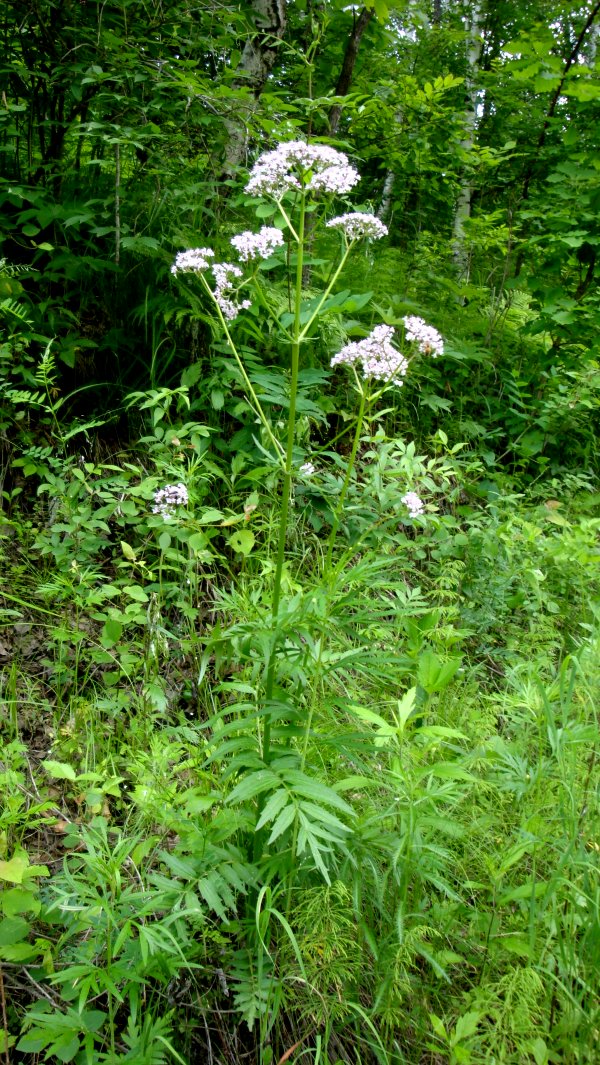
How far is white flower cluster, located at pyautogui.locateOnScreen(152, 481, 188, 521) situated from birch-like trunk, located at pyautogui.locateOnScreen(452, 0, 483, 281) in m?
3.77

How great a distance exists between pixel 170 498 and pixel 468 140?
21.5 feet

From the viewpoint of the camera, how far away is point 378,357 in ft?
6.55

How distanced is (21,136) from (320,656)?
3.92 metres

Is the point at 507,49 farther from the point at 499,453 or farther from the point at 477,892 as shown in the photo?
the point at 477,892

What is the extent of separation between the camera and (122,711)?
264 cm

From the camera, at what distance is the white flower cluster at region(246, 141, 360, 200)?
181cm

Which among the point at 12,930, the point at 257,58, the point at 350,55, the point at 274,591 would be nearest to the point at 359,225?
the point at 274,591

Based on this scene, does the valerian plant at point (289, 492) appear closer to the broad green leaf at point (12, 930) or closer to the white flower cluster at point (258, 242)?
the white flower cluster at point (258, 242)

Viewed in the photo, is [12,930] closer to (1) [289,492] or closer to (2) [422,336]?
(1) [289,492]

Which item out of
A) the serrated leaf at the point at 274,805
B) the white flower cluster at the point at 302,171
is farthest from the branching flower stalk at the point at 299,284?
the serrated leaf at the point at 274,805

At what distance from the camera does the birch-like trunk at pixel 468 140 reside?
6.11m

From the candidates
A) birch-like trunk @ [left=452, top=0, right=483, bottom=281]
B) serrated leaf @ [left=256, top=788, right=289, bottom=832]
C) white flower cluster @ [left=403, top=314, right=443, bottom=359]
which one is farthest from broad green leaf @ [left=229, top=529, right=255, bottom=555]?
birch-like trunk @ [left=452, top=0, right=483, bottom=281]

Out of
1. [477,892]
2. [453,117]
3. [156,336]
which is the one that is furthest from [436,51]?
[477,892]

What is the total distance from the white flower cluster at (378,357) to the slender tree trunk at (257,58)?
7.64 ft
